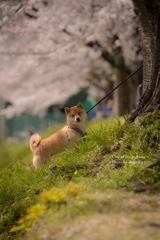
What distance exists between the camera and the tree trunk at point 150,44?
873cm

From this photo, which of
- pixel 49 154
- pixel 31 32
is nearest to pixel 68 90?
pixel 31 32

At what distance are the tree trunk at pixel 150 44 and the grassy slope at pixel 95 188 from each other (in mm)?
653

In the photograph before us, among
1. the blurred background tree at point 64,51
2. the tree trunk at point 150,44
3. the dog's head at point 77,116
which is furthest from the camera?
the blurred background tree at point 64,51

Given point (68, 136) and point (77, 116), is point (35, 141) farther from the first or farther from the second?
point (77, 116)

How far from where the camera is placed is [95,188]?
266 inches

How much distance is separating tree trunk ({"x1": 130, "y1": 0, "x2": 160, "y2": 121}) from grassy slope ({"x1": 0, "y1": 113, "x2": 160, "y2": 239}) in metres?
0.65

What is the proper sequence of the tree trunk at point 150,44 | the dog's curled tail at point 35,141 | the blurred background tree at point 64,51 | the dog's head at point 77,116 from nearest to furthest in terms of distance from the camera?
the tree trunk at point 150,44 < the dog's head at point 77,116 < the dog's curled tail at point 35,141 < the blurred background tree at point 64,51

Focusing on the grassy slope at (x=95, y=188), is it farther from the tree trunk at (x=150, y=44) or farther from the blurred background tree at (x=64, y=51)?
the blurred background tree at (x=64, y=51)

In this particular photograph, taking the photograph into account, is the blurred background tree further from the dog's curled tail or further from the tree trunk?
the tree trunk

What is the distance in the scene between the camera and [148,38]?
8.94 m

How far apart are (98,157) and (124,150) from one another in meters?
0.45

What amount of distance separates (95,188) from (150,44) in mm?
3156

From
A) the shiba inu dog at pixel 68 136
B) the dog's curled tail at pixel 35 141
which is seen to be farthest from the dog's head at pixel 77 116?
the dog's curled tail at pixel 35 141

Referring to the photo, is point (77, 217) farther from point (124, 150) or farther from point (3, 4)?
point (3, 4)
